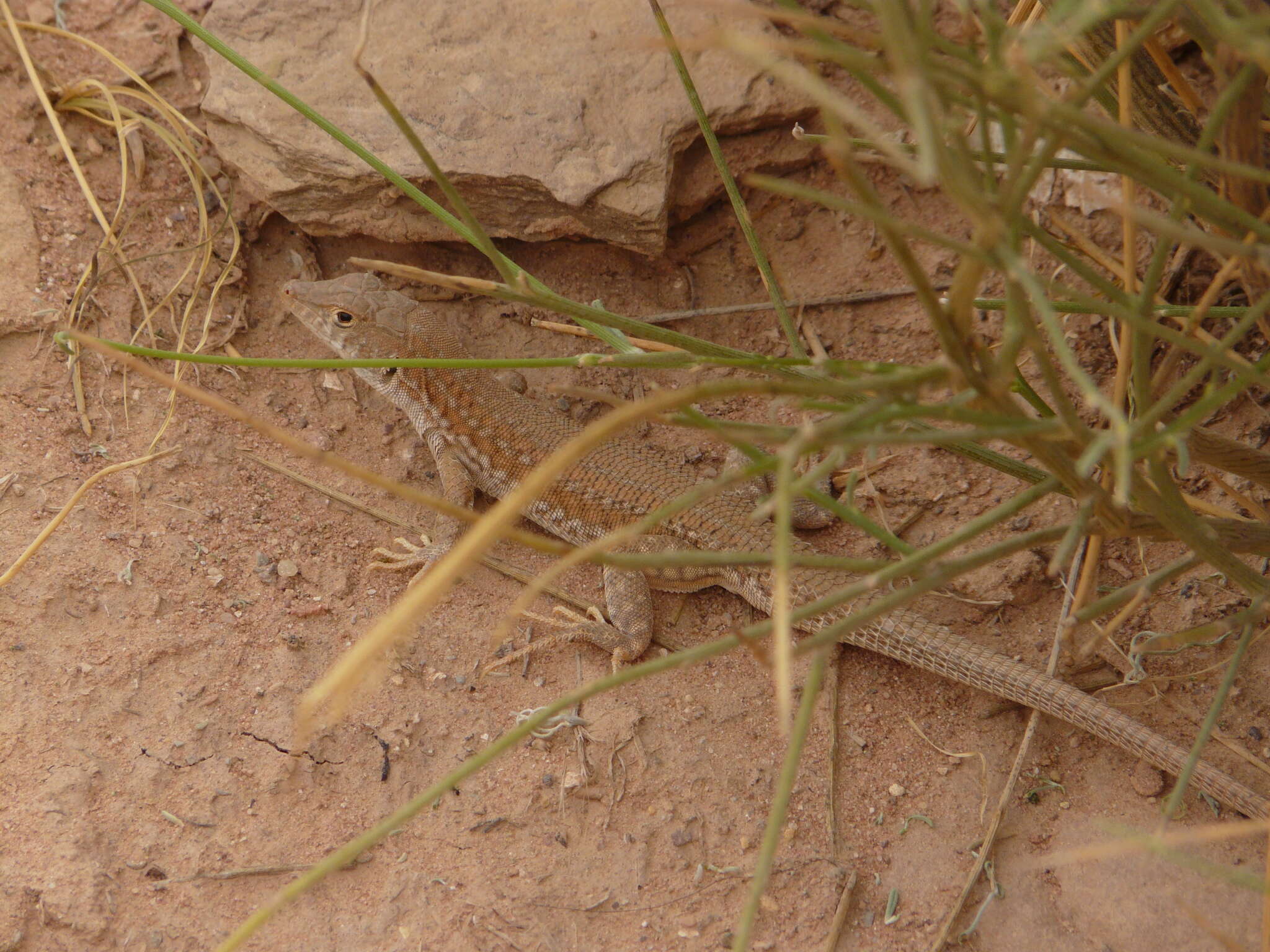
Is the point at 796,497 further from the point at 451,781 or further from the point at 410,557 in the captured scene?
the point at 451,781

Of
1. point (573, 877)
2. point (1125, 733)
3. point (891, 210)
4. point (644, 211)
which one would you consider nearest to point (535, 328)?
point (644, 211)

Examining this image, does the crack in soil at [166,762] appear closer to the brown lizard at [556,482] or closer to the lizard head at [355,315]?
the brown lizard at [556,482]

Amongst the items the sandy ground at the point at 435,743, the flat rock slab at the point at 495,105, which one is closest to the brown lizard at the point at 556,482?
the sandy ground at the point at 435,743

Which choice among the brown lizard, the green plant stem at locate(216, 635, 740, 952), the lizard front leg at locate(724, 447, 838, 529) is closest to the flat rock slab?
the brown lizard

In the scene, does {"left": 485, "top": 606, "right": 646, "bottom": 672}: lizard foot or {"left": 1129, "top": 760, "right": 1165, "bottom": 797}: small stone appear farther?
{"left": 485, "top": 606, "right": 646, "bottom": 672}: lizard foot

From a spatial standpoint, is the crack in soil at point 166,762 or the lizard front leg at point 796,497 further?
the lizard front leg at point 796,497

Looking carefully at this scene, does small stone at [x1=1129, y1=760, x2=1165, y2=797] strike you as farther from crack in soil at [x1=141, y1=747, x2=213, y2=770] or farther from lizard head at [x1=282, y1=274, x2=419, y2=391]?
Answer: lizard head at [x1=282, y1=274, x2=419, y2=391]

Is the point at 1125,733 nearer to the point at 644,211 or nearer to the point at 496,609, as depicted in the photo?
the point at 496,609
